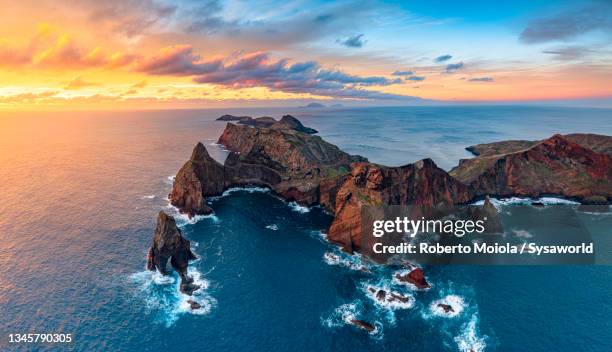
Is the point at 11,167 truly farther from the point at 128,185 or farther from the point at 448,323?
the point at 448,323

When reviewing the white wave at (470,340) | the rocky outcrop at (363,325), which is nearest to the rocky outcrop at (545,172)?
the white wave at (470,340)

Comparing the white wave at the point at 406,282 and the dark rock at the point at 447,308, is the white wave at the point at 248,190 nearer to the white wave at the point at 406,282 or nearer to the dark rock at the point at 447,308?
the white wave at the point at 406,282

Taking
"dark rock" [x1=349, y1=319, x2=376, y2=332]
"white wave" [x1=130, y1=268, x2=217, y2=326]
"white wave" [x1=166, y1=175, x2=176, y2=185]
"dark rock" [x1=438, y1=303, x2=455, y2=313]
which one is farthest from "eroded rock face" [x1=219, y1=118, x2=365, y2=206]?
"dark rock" [x1=349, y1=319, x2=376, y2=332]

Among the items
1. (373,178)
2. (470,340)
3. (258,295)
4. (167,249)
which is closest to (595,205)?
(373,178)

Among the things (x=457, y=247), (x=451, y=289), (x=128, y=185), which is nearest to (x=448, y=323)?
(x=451, y=289)

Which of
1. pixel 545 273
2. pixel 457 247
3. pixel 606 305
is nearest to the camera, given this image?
pixel 606 305

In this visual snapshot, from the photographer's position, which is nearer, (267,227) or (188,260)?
(188,260)

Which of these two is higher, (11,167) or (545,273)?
(11,167)

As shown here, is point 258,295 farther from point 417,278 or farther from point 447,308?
point 447,308
